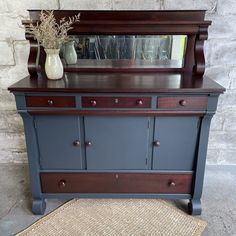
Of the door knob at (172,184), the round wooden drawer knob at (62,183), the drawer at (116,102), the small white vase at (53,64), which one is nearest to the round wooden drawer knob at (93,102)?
the drawer at (116,102)

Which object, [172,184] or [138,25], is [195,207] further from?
[138,25]

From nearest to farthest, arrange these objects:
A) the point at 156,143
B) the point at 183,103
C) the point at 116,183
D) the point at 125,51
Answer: the point at 183,103 < the point at 156,143 < the point at 116,183 < the point at 125,51

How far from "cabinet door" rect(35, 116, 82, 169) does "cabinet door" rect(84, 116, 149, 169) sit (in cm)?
8

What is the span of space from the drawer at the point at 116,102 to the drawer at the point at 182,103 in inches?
3.4

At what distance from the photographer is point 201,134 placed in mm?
1593

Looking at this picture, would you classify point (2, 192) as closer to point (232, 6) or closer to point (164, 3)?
point (164, 3)

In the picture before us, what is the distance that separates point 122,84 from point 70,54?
0.60 metres

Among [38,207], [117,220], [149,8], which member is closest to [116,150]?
[117,220]

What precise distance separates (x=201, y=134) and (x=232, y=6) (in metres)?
1.10

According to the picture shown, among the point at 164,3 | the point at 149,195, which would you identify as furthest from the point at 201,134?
the point at 164,3

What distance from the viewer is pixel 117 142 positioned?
163cm

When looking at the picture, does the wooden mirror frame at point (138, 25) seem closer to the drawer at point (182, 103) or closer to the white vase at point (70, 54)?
the white vase at point (70, 54)

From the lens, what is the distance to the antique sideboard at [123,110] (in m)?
1.50

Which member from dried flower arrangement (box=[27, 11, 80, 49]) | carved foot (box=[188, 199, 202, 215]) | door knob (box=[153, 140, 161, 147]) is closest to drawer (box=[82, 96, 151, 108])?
door knob (box=[153, 140, 161, 147])
